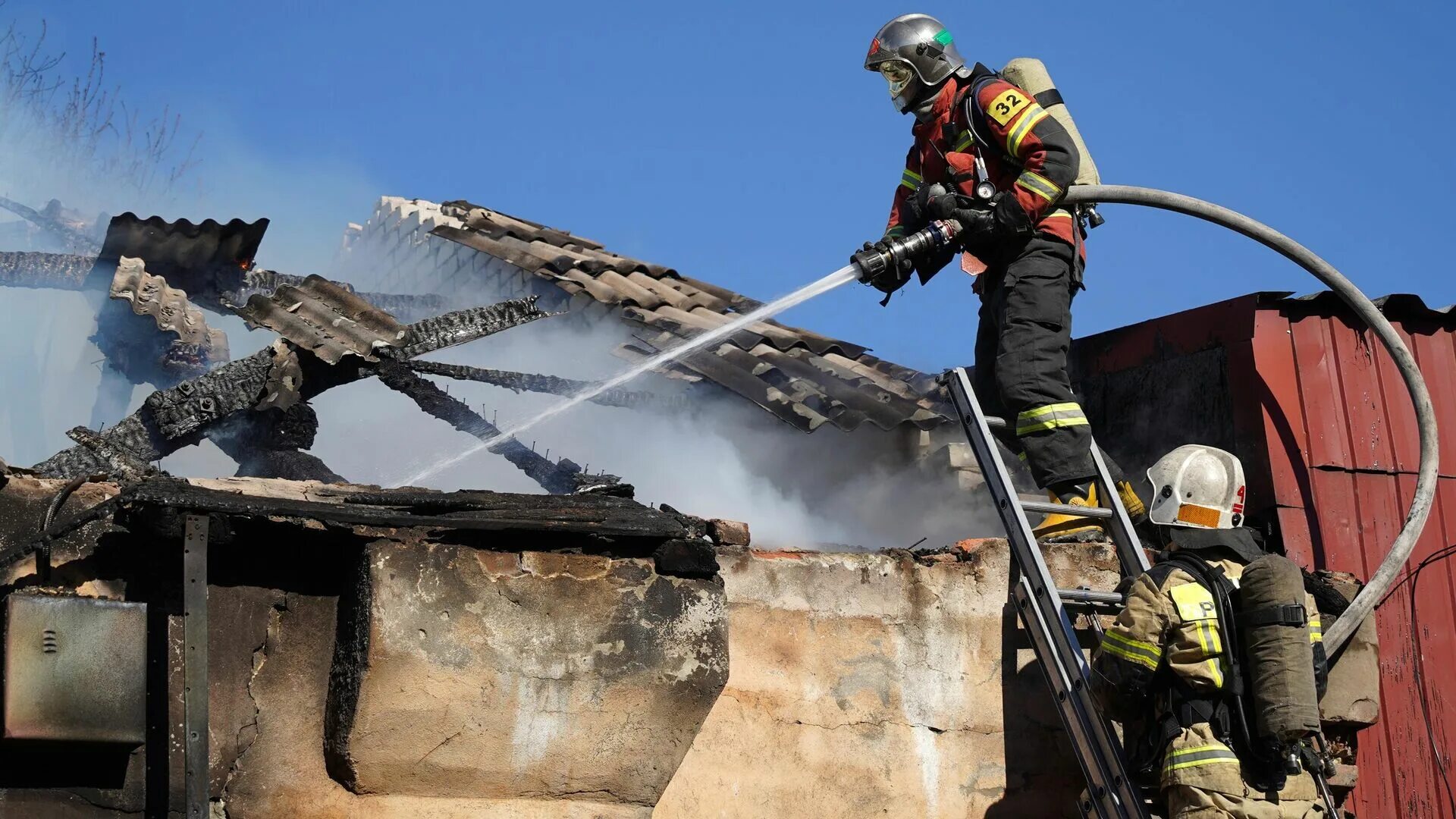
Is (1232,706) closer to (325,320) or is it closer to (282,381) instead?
(282,381)

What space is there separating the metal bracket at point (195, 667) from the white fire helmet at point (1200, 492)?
8.94 feet

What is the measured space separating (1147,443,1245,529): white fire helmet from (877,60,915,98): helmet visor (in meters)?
2.01

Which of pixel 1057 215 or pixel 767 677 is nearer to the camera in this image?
pixel 767 677

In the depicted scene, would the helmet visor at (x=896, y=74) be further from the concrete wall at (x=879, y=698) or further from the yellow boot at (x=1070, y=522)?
the concrete wall at (x=879, y=698)

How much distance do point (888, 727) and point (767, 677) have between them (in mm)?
467

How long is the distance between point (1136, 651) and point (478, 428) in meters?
4.19

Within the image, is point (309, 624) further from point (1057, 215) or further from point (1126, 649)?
point (1057, 215)

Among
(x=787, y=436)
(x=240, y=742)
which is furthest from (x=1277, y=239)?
(x=240, y=742)

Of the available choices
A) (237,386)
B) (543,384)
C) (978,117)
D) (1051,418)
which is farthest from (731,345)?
(1051,418)

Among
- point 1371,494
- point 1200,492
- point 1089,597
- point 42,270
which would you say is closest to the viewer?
point 1200,492

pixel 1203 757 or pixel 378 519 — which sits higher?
pixel 378 519

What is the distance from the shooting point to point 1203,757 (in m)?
4.12

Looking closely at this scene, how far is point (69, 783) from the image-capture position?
397cm

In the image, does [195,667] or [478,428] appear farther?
[478,428]
